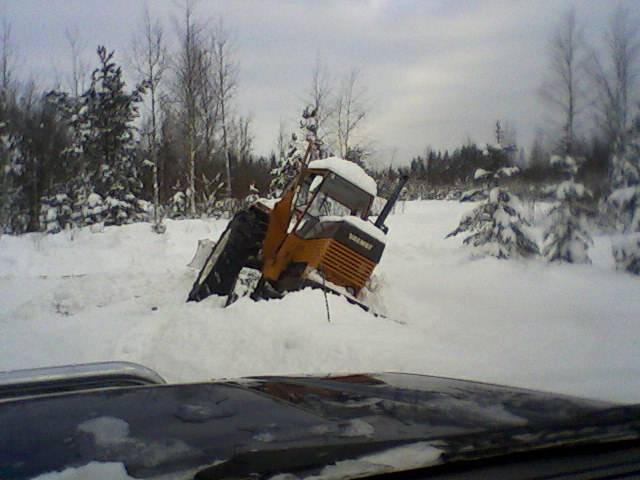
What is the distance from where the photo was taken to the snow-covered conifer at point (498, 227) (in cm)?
1149

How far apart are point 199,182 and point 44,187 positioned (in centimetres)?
931

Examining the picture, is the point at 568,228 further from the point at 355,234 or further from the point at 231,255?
the point at 231,255

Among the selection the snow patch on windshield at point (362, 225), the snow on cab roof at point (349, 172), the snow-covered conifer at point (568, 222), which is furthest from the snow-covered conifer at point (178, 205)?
the snow-covered conifer at point (568, 222)

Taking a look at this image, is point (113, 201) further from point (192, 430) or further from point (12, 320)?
point (192, 430)

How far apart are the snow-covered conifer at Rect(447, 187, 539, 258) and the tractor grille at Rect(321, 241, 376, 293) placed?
306 cm

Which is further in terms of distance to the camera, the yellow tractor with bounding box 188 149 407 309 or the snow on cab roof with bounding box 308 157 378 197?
the snow on cab roof with bounding box 308 157 378 197

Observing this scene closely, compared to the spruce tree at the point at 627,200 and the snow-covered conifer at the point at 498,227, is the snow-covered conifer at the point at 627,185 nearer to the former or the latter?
the spruce tree at the point at 627,200

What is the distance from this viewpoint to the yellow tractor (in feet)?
29.7

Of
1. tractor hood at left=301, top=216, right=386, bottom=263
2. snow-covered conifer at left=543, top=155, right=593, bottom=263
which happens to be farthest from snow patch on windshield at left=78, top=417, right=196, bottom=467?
tractor hood at left=301, top=216, right=386, bottom=263

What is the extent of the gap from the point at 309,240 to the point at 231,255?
1494 mm

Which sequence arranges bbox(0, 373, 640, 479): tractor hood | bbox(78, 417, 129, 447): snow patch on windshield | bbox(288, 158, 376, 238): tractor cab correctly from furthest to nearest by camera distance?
bbox(288, 158, 376, 238): tractor cab
bbox(78, 417, 129, 447): snow patch on windshield
bbox(0, 373, 640, 479): tractor hood

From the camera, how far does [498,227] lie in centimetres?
1301

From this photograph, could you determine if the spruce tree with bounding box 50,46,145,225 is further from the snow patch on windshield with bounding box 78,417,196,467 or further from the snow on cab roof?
the snow patch on windshield with bounding box 78,417,196,467

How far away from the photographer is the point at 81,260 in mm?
17484
